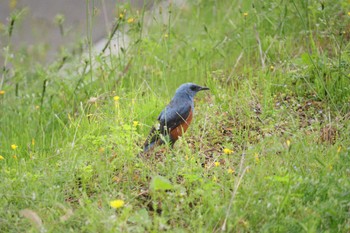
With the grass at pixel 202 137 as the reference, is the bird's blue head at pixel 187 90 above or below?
above

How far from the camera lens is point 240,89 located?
5.81 metres

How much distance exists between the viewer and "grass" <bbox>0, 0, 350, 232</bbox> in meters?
3.92

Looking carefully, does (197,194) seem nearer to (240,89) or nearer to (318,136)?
(318,136)

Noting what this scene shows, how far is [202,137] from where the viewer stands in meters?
5.09

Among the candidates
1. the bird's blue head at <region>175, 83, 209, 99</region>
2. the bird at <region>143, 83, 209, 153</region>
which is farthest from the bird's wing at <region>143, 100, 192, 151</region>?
the bird's blue head at <region>175, 83, 209, 99</region>

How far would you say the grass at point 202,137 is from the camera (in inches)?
154

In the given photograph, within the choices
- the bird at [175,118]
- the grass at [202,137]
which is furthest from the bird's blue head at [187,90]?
the grass at [202,137]

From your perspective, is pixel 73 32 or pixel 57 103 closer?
pixel 57 103

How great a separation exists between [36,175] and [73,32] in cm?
460

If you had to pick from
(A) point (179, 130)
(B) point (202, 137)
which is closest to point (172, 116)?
(A) point (179, 130)

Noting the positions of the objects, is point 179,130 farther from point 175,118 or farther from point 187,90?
point 187,90

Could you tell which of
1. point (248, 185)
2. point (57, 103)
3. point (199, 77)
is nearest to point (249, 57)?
point (199, 77)

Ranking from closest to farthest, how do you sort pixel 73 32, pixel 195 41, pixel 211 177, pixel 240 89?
1. pixel 211 177
2. pixel 240 89
3. pixel 195 41
4. pixel 73 32

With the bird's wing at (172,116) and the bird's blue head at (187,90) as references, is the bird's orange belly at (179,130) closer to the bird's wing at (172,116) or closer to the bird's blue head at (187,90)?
the bird's wing at (172,116)
